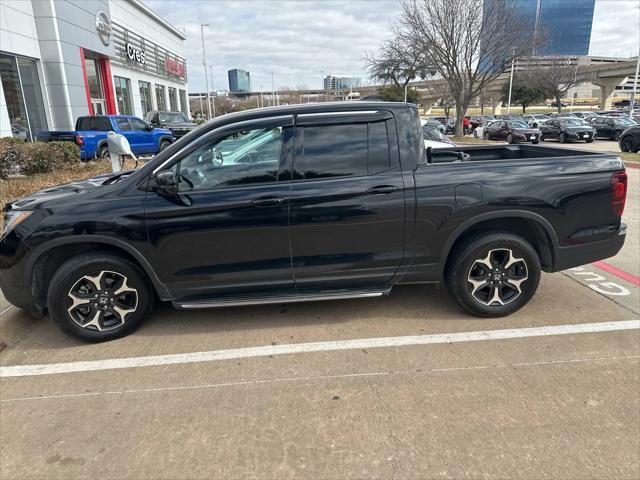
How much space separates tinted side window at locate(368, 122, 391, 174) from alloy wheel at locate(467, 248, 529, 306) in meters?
1.18

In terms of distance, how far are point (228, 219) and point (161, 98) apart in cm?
3973

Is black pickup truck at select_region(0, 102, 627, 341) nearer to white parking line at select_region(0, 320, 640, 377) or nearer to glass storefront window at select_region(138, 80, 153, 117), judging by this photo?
white parking line at select_region(0, 320, 640, 377)

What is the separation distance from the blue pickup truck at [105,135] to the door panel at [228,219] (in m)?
11.3

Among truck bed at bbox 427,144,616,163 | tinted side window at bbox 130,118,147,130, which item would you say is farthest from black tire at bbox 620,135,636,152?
tinted side window at bbox 130,118,147,130

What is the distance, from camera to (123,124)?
643 inches

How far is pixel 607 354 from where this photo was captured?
3.30 metres

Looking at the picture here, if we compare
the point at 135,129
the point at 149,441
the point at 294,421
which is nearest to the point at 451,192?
the point at 294,421

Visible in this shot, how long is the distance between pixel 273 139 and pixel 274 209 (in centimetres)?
60

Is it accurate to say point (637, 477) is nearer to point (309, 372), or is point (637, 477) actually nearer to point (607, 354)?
point (607, 354)

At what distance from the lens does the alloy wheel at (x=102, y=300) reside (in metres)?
3.53

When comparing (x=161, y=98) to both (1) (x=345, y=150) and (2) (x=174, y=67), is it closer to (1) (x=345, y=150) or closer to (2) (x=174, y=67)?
(2) (x=174, y=67)

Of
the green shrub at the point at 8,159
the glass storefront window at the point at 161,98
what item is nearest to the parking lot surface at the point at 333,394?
the green shrub at the point at 8,159

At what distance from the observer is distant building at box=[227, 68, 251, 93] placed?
99000mm

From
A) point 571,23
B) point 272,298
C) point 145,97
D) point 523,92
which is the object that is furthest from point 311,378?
point 571,23
